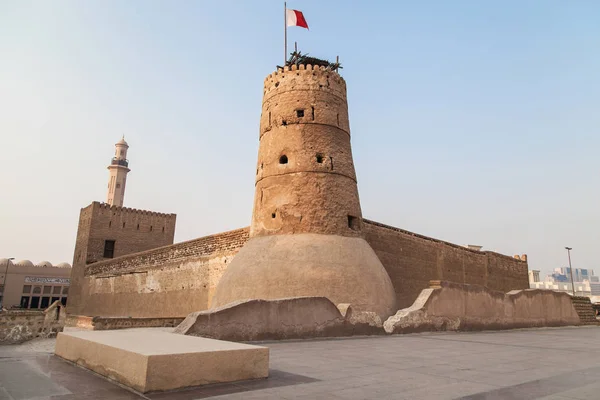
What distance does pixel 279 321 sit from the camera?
7.39 meters

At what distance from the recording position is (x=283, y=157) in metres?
11.7

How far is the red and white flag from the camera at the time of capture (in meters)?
13.9

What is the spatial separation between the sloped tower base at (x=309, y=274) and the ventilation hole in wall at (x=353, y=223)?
57 cm

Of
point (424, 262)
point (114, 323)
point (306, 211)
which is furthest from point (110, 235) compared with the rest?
point (306, 211)

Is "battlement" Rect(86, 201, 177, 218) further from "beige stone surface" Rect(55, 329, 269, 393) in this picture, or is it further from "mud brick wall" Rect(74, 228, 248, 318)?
"beige stone surface" Rect(55, 329, 269, 393)

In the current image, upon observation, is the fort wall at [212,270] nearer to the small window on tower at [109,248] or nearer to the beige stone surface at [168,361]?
the small window on tower at [109,248]

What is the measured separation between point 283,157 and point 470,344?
6657mm

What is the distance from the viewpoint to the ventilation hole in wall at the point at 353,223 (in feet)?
37.8

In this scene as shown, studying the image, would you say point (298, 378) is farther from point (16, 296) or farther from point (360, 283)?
point (16, 296)

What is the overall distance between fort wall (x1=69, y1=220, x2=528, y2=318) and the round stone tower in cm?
291

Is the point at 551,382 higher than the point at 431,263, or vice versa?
the point at 431,263

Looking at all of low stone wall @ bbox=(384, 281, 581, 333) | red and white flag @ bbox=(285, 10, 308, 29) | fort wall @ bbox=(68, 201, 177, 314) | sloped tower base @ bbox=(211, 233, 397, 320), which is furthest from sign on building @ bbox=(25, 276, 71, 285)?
low stone wall @ bbox=(384, 281, 581, 333)

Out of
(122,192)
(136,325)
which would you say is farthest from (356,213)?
(122,192)

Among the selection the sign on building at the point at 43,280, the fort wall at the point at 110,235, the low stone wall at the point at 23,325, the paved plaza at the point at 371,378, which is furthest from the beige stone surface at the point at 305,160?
the sign on building at the point at 43,280
